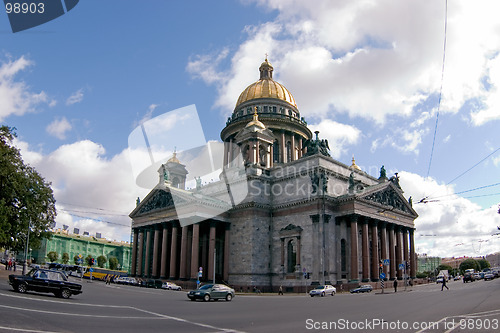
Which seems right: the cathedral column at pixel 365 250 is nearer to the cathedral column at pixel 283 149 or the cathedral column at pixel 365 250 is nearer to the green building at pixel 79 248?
the cathedral column at pixel 283 149

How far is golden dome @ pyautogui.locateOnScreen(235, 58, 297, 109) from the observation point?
251 ft

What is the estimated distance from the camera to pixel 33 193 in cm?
4769

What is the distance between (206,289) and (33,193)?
27900mm

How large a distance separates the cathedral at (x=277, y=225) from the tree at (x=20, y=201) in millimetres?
16673

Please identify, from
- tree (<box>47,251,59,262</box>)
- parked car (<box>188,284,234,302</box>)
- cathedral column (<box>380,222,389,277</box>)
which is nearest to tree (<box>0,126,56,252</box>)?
parked car (<box>188,284,234,302</box>)

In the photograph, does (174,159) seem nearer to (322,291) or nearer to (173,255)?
(173,255)

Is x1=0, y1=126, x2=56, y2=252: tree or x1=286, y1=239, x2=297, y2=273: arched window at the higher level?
x1=0, y1=126, x2=56, y2=252: tree

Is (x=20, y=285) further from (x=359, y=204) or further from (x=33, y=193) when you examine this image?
(x=359, y=204)

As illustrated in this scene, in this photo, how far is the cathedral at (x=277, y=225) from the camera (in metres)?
51.9

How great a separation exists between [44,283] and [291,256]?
118ft

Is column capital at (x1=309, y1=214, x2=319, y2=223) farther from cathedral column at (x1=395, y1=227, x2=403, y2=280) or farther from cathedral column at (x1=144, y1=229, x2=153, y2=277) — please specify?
cathedral column at (x1=144, y1=229, x2=153, y2=277)

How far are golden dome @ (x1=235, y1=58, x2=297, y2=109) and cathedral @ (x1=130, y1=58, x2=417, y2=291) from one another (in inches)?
429

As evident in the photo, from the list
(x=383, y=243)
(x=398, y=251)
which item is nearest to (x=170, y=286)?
(x=383, y=243)

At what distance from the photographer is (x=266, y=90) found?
252 ft
